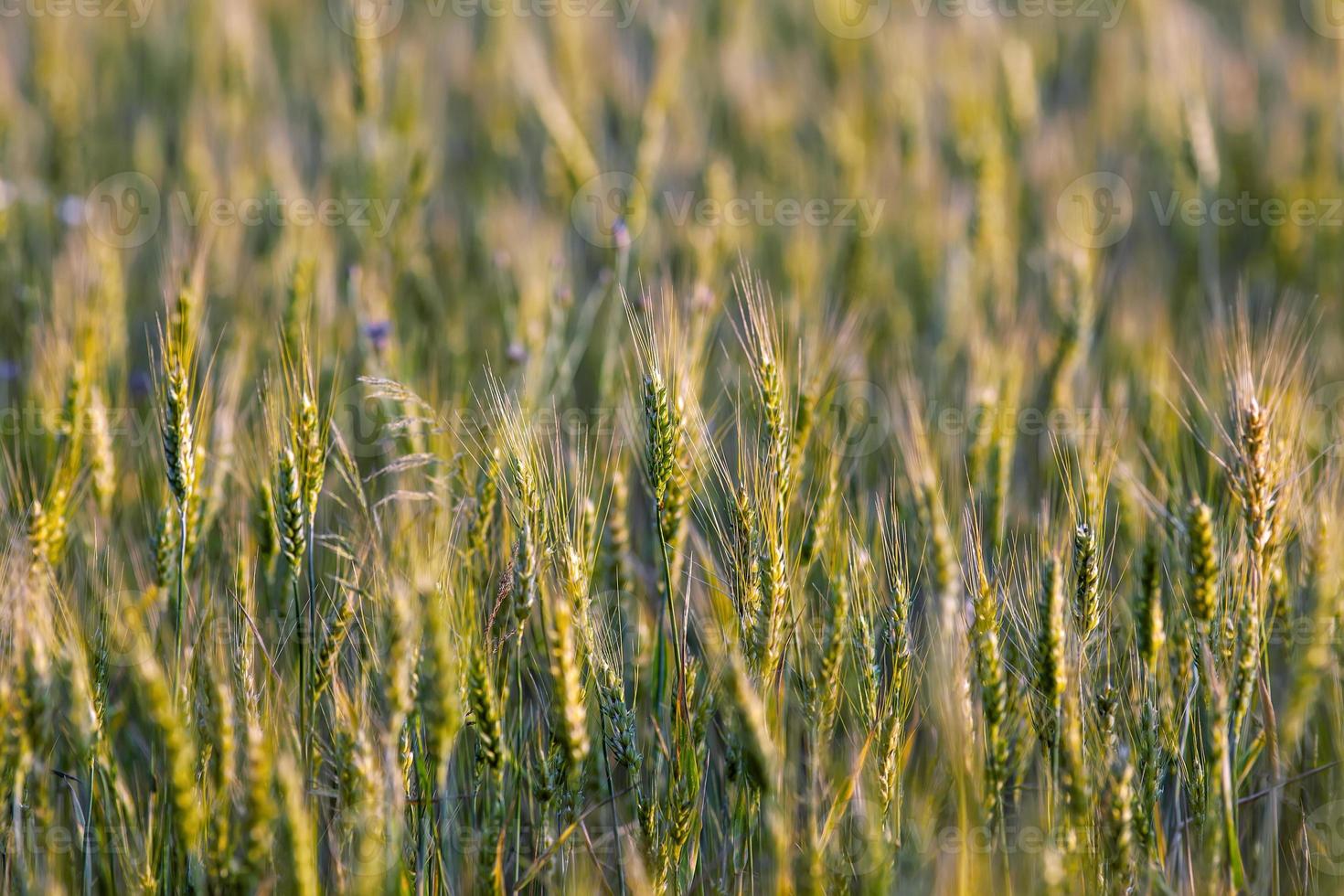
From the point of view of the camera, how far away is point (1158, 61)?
13.8 feet

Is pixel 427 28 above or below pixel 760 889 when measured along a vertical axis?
above

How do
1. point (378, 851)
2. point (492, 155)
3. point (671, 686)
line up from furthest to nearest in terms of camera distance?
1. point (492, 155)
2. point (671, 686)
3. point (378, 851)

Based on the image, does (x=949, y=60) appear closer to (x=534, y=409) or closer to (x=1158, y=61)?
(x=1158, y=61)

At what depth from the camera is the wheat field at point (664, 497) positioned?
148 cm

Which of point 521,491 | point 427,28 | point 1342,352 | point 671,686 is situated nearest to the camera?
point 521,491

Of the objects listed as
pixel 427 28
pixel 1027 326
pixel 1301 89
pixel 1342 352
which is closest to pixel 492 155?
pixel 427 28

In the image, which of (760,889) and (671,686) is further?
(671,686)

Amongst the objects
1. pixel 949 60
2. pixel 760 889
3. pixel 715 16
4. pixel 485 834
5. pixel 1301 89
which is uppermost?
pixel 715 16

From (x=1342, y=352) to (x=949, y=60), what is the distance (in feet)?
7.81

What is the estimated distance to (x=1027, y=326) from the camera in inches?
118

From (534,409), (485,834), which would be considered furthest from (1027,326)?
(485,834)

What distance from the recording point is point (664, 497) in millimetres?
1587

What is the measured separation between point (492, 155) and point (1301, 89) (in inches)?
135

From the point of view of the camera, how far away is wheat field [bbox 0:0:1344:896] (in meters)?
1.48
